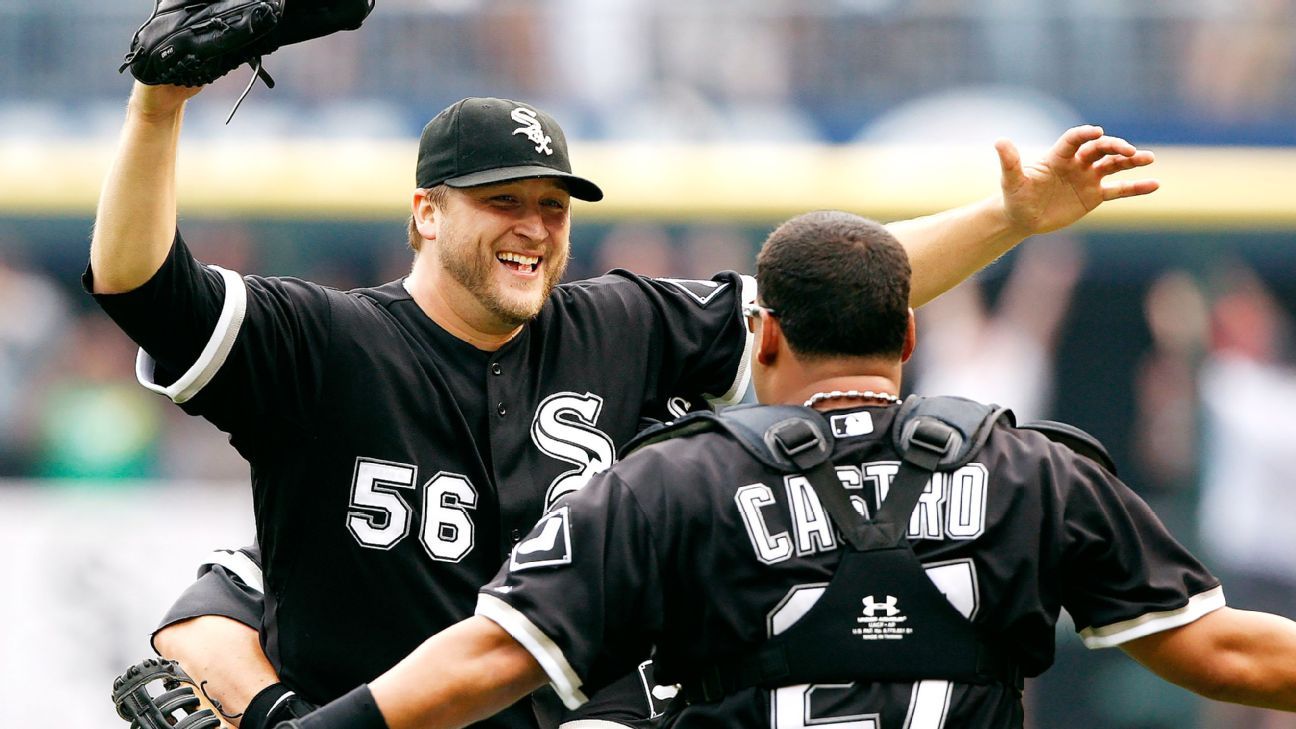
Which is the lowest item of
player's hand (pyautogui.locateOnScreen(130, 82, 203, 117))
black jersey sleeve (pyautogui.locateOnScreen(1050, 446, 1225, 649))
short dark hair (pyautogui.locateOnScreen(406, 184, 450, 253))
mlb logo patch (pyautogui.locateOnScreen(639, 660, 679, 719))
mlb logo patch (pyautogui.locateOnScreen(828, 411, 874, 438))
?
mlb logo patch (pyautogui.locateOnScreen(639, 660, 679, 719))

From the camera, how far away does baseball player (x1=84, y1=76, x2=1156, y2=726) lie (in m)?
3.88

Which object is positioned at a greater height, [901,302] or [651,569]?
[901,302]

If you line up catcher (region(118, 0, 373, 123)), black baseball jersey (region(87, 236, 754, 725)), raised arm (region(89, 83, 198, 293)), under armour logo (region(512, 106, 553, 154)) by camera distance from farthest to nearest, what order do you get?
under armour logo (region(512, 106, 553, 154)), black baseball jersey (region(87, 236, 754, 725)), raised arm (region(89, 83, 198, 293)), catcher (region(118, 0, 373, 123))

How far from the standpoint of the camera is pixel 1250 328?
32.9 ft

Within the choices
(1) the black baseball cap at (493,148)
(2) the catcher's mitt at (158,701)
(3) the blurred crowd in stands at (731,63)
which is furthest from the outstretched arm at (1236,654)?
(3) the blurred crowd in stands at (731,63)

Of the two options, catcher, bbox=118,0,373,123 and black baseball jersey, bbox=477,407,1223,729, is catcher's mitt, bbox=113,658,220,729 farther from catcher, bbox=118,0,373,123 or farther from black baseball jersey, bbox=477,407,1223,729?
catcher, bbox=118,0,373,123

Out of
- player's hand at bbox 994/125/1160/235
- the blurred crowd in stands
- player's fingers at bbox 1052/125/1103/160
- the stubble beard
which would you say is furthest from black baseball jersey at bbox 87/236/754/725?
the blurred crowd in stands

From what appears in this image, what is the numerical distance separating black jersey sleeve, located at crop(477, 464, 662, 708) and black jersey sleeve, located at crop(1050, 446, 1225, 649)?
0.73 metres

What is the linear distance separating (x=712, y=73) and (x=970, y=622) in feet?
26.0

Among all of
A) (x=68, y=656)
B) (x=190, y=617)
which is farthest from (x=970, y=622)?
(x=68, y=656)

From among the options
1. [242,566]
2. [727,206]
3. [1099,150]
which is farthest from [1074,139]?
[727,206]

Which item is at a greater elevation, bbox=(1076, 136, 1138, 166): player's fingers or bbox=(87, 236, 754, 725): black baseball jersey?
bbox=(1076, 136, 1138, 166): player's fingers

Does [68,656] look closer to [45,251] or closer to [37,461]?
[37,461]

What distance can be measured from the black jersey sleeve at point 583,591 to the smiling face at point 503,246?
1.13 meters
